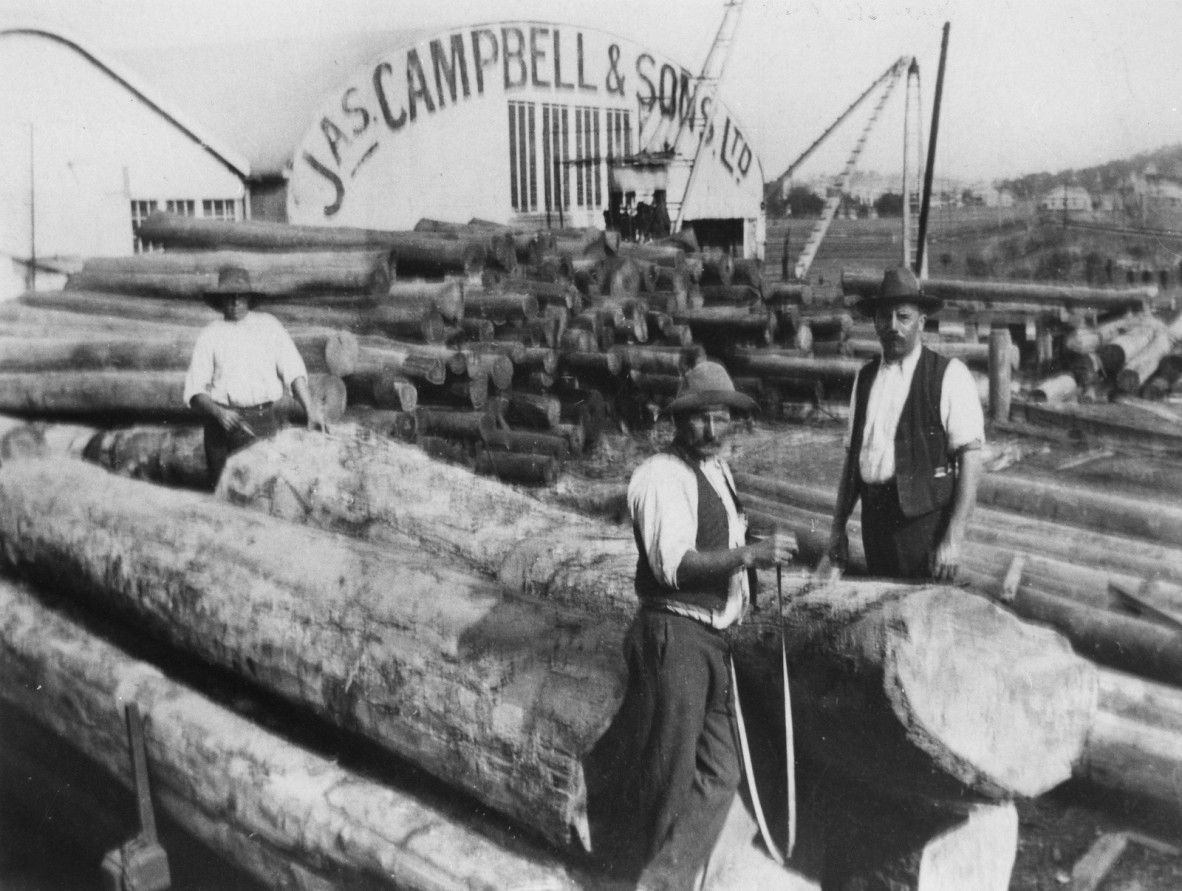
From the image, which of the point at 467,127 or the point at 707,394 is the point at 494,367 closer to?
the point at 467,127

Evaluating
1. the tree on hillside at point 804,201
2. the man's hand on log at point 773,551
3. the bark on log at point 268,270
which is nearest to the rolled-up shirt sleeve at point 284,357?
the bark on log at point 268,270

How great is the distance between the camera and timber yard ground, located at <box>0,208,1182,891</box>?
12.3 feet

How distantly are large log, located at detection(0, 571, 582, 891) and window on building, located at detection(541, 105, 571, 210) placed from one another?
805cm

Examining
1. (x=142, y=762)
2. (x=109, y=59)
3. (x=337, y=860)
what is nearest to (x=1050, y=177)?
(x=337, y=860)

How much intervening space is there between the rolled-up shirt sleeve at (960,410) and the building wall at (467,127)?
22.8 feet

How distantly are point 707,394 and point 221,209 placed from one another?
10.0 metres

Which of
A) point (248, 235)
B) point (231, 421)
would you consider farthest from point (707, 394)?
point (248, 235)

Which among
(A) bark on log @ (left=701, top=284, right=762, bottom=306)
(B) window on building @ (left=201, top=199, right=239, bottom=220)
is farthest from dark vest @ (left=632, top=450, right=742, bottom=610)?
(B) window on building @ (left=201, top=199, right=239, bottom=220)

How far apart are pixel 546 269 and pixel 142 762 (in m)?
6.32

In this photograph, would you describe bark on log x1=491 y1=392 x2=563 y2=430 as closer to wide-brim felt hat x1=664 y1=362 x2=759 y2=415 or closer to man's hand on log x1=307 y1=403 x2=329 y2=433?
man's hand on log x1=307 y1=403 x2=329 y2=433

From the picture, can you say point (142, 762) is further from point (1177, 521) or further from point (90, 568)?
point (1177, 521)

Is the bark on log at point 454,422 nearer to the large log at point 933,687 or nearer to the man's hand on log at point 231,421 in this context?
the man's hand on log at point 231,421

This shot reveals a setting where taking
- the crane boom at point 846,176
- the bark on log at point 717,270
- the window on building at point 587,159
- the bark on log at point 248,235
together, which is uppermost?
the window on building at point 587,159

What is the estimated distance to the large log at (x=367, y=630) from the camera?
320 cm
